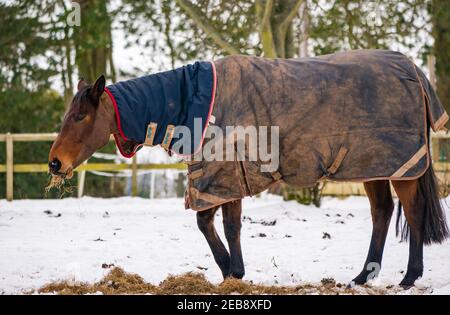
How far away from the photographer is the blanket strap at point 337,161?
15.1 feet

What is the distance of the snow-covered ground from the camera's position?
514 centimetres

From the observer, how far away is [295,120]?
15.0 ft

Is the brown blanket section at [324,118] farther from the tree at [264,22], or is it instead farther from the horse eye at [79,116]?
the tree at [264,22]

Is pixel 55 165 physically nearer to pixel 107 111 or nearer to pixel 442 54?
pixel 107 111

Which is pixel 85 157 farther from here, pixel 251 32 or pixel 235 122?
pixel 251 32

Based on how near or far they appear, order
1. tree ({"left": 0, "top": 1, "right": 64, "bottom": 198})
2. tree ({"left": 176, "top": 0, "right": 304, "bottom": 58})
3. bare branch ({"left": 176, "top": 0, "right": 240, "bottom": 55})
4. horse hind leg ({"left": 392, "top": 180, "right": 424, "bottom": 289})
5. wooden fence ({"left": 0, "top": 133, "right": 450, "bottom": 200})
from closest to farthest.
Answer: horse hind leg ({"left": 392, "top": 180, "right": 424, "bottom": 289}), tree ({"left": 176, "top": 0, "right": 304, "bottom": 58}), bare branch ({"left": 176, "top": 0, "right": 240, "bottom": 55}), wooden fence ({"left": 0, "top": 133, "right": 450, "bottom": 200}), tree ({"left": 0, "top": 1, "right": 64, "bottom": 198})

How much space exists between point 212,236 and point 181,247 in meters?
1.90

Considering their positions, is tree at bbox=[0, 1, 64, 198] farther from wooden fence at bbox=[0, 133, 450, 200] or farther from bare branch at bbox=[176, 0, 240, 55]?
bare branch at bbox=[176, 0, 240, 55]

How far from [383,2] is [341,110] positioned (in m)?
7.25

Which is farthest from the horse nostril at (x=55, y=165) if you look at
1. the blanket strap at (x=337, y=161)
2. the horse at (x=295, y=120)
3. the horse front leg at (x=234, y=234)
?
the blanket strap at (x=337, y=161)

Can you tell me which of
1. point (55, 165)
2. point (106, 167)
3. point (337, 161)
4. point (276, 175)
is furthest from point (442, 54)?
point (55, 165)

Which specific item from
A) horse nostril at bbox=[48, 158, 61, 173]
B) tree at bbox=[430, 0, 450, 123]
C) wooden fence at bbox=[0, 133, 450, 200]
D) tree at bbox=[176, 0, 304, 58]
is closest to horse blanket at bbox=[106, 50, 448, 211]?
horse nostril at bbox=[48, 158, 61, 173]

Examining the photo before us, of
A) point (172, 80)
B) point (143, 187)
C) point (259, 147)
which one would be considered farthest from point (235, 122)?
point (143, 187)
